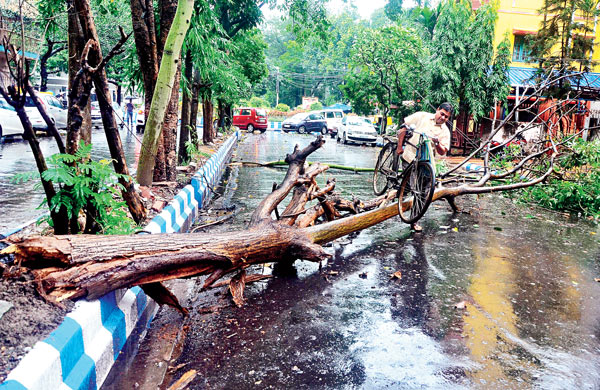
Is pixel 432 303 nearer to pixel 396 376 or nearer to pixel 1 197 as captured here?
pixel 396 376

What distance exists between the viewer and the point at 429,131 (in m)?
8.11

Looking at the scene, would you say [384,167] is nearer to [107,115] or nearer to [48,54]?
[107,115]

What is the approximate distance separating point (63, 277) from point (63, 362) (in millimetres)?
770

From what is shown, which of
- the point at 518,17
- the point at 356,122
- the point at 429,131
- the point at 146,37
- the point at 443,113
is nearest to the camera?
the point at 443,113

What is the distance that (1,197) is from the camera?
29.2 ft

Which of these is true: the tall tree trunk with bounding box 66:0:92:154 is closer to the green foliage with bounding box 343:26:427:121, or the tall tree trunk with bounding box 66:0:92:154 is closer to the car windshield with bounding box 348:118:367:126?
the green foliage with bounding box 343:26:427:121

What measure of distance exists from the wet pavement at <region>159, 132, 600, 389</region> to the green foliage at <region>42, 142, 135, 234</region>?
114cm

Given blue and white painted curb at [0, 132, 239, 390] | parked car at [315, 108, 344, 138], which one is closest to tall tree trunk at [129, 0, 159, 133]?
blue and white painted curb at [0, 132, 239, 390]

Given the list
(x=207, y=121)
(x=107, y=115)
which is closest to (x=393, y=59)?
(x=207, y=121)

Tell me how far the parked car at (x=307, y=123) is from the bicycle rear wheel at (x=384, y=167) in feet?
95.8

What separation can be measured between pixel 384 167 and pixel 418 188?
2601 mm

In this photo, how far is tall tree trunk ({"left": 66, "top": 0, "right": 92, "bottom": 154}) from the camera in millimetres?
4656

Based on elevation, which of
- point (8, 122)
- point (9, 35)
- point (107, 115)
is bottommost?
point (8, 122)

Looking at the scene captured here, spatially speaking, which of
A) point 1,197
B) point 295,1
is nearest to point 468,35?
point 295,1
